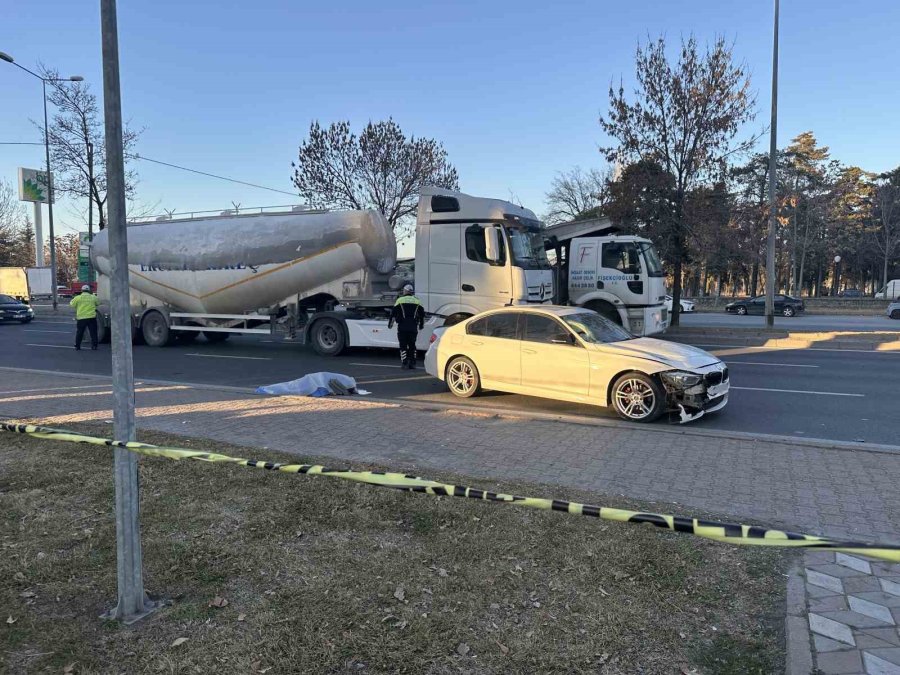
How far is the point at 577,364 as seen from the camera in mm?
8398

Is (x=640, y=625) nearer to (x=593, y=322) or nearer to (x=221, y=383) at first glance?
(x=593, y=322)

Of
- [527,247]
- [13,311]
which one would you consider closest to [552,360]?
[527,247]

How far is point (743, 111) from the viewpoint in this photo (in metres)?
20.8

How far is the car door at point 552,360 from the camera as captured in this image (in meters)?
8.40

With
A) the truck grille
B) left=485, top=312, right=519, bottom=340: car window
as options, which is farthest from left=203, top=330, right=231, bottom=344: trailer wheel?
the truck grille

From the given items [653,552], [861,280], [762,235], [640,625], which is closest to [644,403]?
[653,552]

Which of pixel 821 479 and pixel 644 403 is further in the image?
pixel 644 403

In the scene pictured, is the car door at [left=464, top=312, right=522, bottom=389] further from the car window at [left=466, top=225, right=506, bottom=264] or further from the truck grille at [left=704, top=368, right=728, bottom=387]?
the car window at [left=466, top=225, right=506, bottom=264]

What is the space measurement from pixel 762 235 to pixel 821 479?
20.4 metres

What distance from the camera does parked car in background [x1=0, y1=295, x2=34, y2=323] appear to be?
2900cm

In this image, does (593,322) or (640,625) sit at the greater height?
(593,322)

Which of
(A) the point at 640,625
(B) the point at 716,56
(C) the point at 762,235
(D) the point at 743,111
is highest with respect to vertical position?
(B) the point at 716,56

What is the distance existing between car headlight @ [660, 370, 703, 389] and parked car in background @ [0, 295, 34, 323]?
31.0 meters

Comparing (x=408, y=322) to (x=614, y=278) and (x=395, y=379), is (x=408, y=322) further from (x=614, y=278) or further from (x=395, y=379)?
(x=614, y=278)
